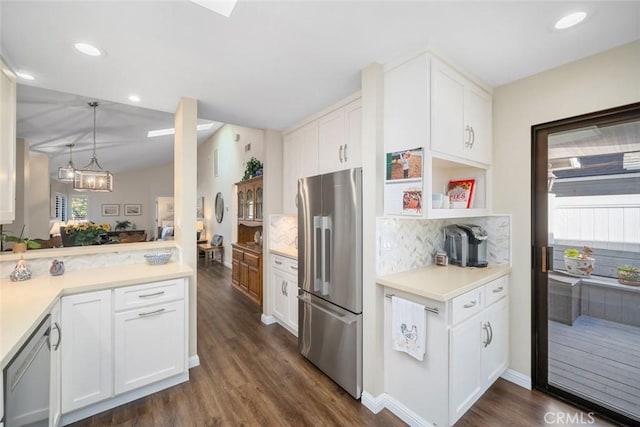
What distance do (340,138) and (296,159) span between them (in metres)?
0.82

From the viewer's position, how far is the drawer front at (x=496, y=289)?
202cm

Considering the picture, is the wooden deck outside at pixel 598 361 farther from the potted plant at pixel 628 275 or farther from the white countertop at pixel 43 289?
the white countertop at pixel 43 289

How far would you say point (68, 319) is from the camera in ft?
5.75

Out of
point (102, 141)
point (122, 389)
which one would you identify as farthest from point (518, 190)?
point (102, 141)

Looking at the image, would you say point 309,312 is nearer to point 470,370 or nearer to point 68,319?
point 470,370

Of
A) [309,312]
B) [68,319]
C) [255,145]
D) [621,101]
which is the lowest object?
[309,312]

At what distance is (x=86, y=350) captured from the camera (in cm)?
181

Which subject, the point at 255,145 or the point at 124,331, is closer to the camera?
the point at 124,331

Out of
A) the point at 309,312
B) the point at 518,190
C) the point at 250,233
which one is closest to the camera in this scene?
the point at 518,190

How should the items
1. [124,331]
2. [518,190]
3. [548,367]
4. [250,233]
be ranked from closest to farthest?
1. [124,331]
2. [548,367]
3. [518,190]
4. [250,233]

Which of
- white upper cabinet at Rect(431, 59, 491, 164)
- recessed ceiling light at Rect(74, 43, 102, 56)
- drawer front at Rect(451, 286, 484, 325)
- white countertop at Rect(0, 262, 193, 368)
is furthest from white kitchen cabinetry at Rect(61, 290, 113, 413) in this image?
white upper cabinet at Rect(431, 59, 491, 164)

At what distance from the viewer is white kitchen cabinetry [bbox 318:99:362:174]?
2.39 m

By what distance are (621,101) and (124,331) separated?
12.4 feet

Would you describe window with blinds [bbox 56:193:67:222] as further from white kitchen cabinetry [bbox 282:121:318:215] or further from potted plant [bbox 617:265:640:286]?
potted plant [bbox 617:265:640:286]
